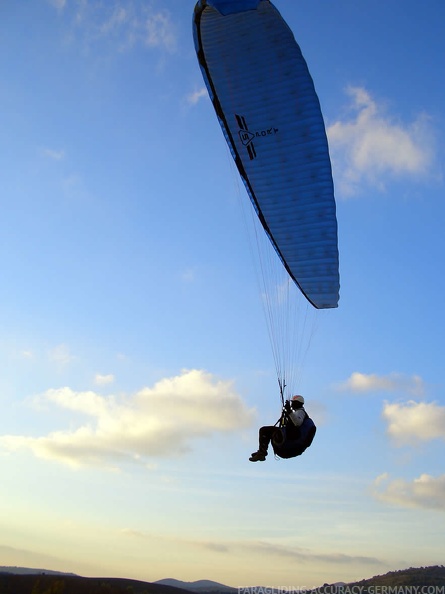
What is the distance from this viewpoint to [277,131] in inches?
593

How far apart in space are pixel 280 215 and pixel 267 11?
5143mm

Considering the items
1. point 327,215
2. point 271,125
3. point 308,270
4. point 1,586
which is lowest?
point 1,586

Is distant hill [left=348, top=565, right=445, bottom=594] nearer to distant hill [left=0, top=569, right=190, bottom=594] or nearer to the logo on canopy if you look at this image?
distant hill [left=0, top=569, right=190, bottom=594]

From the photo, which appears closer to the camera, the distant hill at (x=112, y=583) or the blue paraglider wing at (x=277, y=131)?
the blue paraglider wing at (x=277, y=131)

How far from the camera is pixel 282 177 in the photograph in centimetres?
1522

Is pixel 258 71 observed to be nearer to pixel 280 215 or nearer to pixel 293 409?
pixel 280 215

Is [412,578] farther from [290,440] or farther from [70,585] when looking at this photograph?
[290,440]

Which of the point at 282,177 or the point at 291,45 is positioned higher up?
the point at 291,45

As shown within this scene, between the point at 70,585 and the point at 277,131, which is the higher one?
the point at 277,131

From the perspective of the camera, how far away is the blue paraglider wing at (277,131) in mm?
14523

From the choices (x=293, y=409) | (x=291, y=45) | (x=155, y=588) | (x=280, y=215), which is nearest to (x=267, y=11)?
(x=291, y=45)

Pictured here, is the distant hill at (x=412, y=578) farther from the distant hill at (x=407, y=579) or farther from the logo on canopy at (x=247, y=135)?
the logo on canopy at (x=247, y=135)

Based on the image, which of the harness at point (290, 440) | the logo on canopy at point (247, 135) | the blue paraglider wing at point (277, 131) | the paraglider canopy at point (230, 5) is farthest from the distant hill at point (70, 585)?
the paraglider canopy at point (230, 5)

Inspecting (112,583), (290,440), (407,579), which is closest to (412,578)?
(407,579)
